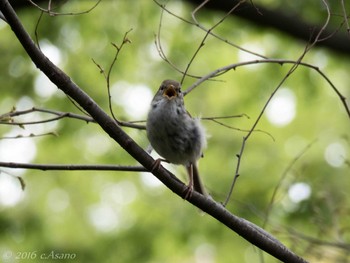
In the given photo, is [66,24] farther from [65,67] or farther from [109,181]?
[109,181]

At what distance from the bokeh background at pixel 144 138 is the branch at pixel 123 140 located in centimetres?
409

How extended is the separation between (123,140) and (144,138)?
14.7 feet

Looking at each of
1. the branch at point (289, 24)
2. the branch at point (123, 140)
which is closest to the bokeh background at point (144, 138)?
the branch at point (289, 24)

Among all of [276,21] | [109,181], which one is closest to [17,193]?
[109,181]

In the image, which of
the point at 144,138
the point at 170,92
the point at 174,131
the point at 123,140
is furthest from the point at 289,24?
the point at 123,140

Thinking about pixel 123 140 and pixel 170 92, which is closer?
pixel 123 140

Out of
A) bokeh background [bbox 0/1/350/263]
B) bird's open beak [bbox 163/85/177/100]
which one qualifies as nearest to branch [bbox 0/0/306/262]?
bird's open beak [bbox 163/85/177/100]

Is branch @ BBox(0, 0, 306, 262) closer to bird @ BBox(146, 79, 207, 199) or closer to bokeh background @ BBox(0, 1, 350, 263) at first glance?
bird @ BBox(146, 79, 207, 199)

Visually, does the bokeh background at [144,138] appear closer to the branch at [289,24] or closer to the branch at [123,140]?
the branch at [289,24]

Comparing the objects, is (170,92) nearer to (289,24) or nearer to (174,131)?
(174,131)

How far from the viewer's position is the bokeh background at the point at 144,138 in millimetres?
8086

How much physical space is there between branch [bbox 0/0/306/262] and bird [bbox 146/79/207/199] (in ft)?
2.48

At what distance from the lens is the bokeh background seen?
318 inches

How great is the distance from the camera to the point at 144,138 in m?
7.60
